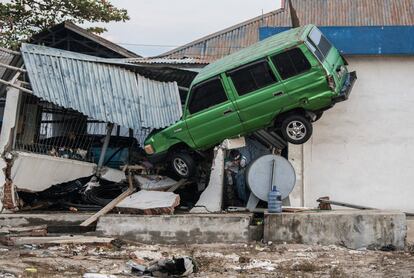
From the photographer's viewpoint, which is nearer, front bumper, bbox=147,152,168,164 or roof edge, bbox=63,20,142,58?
front bumper, bbox=147,152,168,164

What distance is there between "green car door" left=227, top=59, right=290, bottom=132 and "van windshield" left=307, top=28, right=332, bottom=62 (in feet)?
2.71

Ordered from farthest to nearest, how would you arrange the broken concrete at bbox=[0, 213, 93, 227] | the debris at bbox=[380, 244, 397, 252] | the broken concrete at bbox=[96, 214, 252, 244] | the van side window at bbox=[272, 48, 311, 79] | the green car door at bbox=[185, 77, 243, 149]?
the green car door at bbox=[185, 77, 243, 149], the broken concrete at bbox=[0, 213, 93, 227], the van side window at bbox=[272, 48, 311, 79], the broken concrete at bbox=[96, 214, 252, 244], the debris at bbox=[380, 244, 397, 252]

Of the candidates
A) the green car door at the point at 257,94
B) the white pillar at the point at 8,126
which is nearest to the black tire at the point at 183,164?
the green car door at the point at 257,94

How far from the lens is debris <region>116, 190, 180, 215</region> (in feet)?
A: 34.4

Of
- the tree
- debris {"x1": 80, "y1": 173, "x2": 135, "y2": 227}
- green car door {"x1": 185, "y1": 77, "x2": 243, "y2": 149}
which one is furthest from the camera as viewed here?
the tree

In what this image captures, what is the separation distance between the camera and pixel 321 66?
10.2 metres

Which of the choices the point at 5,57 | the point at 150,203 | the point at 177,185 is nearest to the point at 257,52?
the point at 177,185

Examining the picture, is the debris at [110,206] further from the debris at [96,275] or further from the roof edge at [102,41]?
the roof edge at [102,41]

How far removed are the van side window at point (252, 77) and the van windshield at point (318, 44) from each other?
0.86 meters

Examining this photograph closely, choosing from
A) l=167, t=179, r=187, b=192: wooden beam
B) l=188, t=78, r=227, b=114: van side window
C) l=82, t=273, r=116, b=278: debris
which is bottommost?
l=82, t=273, r=116, b=278: debris

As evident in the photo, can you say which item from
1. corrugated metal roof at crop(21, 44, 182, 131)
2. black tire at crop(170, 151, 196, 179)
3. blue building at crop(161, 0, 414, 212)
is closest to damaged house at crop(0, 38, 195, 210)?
corrugated metal roof at crop(21, 44, 182, 131)

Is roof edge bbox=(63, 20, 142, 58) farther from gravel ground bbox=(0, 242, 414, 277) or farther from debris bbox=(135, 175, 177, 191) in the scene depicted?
gravel ground bbox=(0, 242, 414, 277)

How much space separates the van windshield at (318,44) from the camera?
34.0 feet

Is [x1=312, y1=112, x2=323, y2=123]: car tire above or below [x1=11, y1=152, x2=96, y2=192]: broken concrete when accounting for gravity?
above
